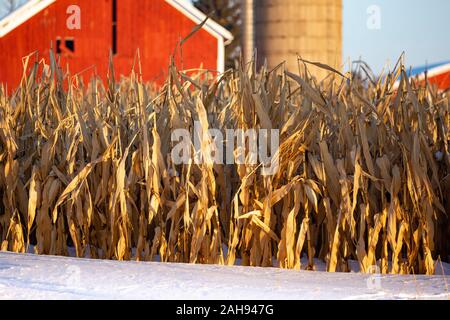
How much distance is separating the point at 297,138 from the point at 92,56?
17.4m

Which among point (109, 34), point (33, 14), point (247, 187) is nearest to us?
point (247, 187)

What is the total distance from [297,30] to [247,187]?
33.4 feet

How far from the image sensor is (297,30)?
1479 centimetres

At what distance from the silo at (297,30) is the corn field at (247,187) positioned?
9.20m

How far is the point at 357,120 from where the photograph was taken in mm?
4992

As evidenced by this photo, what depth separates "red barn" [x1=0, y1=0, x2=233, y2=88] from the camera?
70.6ft

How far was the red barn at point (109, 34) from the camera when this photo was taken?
2152 cm

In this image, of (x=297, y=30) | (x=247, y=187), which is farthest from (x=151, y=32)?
(x=247, y=187)

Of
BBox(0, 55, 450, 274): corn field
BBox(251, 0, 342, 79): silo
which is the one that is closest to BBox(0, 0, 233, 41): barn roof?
BBox(251, 0, 342, 79): silo

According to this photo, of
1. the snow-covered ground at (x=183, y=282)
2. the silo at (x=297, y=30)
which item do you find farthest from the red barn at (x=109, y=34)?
the snow-covered ground at (x=183, y=282)

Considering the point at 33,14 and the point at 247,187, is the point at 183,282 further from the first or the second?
the point at 33,14

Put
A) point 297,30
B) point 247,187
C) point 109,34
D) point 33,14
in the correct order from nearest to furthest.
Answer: point 247,187, point 297,30, point 33,14, point 109,34

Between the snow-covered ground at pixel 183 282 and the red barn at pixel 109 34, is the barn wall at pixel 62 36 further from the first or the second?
the snow-covered ground at pixel 183 282
